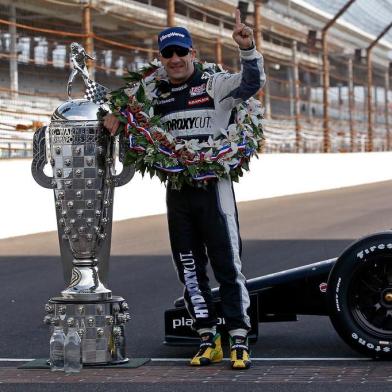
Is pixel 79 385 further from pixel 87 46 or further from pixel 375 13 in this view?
pixel 375 13

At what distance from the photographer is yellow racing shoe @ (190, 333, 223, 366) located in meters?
6.19

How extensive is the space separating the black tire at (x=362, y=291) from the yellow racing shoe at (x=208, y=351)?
64cm

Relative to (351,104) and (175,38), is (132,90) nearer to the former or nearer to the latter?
(175,38)

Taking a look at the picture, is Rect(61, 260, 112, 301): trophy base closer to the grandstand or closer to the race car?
the race car

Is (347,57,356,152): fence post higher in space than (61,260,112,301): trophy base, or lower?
higher

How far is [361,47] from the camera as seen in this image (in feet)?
129

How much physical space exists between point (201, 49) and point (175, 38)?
20.8m

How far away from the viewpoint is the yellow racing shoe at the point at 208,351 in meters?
6.19

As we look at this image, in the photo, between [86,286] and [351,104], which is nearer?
[86,286]

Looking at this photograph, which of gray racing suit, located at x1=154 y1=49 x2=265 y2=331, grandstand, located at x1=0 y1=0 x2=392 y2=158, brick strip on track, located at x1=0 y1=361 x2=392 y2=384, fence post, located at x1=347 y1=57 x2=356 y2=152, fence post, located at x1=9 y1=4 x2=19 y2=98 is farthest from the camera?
fence post, located at x1=347 y1=57 x2=356 y2=152

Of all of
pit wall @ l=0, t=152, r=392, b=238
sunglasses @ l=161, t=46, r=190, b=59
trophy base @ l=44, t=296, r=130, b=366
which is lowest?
trophy base @ l=44, t=296, r=130, b=366

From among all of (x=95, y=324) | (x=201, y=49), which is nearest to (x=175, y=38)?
(x=95, y=324)

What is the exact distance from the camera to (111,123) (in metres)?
6.23

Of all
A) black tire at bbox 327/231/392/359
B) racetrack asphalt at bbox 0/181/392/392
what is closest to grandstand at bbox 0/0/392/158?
racetrack asphalt at bbox 0/181/392/392
